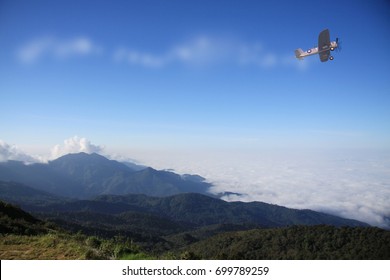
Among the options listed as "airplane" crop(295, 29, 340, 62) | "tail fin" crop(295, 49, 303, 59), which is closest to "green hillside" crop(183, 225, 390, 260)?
"tail fin" crop(295, 49, 303, 59)

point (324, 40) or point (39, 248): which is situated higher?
point (324, 40)

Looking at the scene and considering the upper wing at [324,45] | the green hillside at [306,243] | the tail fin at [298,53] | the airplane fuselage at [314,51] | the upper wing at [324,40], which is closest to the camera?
the upper wing at [324,40]

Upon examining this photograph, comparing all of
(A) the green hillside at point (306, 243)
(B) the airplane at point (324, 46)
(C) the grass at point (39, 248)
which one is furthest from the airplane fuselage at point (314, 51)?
(A) the green hillside at point (306, 243)

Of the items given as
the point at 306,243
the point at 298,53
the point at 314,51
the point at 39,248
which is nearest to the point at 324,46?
the point at 314,51

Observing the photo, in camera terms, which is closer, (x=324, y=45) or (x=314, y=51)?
(x=324, y=45)

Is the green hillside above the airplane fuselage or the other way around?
the other way around

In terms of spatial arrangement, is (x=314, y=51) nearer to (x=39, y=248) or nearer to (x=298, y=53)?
(x=298, y=53)

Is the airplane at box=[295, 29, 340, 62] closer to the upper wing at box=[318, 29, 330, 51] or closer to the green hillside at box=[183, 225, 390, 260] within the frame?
the upper wing at box=[318, 29, 330, 51]

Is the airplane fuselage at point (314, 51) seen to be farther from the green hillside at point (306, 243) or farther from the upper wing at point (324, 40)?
the green hillside at point (306, 243)
